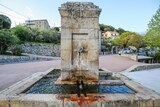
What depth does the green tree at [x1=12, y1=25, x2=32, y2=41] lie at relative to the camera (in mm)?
38781

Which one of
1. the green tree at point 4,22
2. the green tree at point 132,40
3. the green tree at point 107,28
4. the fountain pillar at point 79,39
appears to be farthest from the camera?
the green tree at point 107,28

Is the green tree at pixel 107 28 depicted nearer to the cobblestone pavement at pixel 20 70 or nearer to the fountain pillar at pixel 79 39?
the cobblestone pavement at pixel 20 70

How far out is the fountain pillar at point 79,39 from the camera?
25.1 ft

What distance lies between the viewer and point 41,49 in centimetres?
3903

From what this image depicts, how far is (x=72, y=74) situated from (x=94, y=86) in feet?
3.12

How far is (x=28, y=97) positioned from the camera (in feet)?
17.8

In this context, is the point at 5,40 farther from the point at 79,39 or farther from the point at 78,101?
the point at 78,101

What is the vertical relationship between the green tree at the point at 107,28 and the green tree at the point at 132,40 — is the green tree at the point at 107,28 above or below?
above

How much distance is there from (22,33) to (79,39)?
33.3 m

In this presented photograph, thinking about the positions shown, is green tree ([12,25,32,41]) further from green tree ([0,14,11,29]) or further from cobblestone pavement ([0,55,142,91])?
cobblestone pavement ([0,55,142,91])

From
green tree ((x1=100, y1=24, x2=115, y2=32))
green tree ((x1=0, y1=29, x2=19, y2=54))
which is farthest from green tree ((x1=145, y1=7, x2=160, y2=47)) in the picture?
green tree ((x1=100, y1=24, x2=115, y2=32))

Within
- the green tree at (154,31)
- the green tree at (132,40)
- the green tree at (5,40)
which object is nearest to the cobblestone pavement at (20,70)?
the green tree at (5,40)

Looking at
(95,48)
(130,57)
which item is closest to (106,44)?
(130,57)

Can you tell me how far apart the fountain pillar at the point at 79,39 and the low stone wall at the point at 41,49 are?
3141 centimetres
